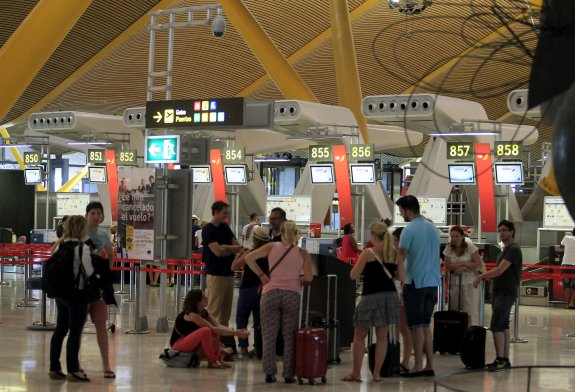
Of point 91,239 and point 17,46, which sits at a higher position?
point 17,46

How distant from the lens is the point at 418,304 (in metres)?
9.22

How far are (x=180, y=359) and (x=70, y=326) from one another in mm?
1548

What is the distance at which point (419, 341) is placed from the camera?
924 cm

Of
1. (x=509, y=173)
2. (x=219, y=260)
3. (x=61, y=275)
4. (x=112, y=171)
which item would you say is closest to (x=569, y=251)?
(x=509, y=173)

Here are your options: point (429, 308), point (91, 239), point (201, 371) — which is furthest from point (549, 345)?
point (91, 239)

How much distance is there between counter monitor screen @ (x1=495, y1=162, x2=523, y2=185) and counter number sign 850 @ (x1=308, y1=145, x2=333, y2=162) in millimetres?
4662

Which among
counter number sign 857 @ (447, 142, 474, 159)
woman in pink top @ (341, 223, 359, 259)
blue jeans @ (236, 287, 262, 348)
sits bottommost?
blue jeans @ (236, 287, 262, 348)

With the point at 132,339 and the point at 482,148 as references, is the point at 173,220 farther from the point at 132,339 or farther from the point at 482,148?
the point at 482,148

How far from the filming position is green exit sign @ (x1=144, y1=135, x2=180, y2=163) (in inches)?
519

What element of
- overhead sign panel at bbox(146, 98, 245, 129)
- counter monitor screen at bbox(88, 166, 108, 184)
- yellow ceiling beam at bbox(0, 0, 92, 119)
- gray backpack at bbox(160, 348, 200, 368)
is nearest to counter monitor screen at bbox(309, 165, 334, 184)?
counter monitor screen at bbox(88, 166, 108, 184)

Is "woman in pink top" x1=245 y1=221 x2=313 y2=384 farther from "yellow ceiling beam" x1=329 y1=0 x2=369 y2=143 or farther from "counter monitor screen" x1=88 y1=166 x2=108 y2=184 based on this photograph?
"counter monitor screen" x1=88 y1=166 x2=108 y2=184

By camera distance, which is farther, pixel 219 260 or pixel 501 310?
pixel 219 260

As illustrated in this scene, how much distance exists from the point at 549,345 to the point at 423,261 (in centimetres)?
487

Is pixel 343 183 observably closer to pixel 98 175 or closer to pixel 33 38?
pixel 98 175
